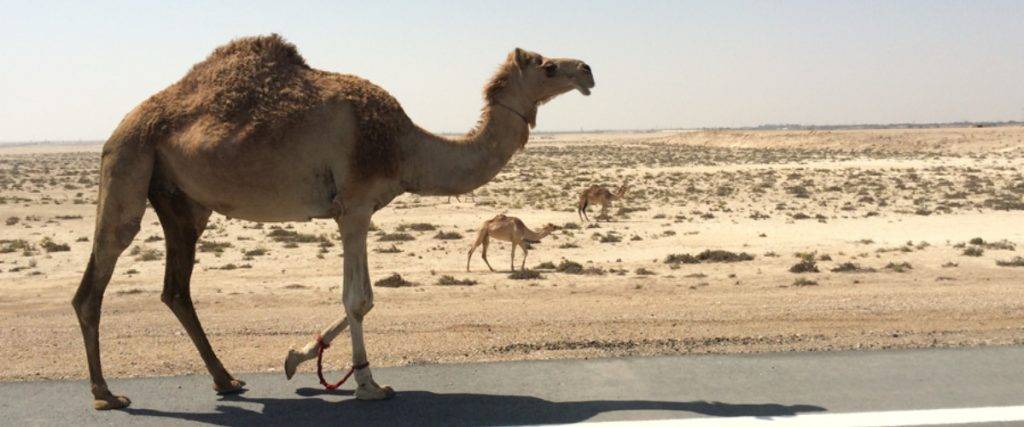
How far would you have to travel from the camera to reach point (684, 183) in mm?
48438

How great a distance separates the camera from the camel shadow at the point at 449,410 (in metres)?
6.11

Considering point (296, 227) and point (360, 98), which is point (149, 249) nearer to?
point (296, 227)

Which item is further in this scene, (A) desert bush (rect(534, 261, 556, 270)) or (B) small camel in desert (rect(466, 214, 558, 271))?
(B) small camel in desert (rect(466, 214, 558, 271))

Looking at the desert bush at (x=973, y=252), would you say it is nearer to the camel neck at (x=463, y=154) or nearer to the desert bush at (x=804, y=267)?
the desert bush at (x=804, y=267)

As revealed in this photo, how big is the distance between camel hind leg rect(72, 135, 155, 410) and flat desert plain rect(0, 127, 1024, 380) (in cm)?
99

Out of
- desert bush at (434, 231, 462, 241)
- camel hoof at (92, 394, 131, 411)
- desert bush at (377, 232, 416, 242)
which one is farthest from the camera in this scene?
desert bush at (434, 231, 462, 241)

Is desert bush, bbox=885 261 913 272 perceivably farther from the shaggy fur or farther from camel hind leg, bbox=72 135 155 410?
camel hind leg, bbox=72 135 155 410

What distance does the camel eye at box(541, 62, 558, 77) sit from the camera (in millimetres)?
7070

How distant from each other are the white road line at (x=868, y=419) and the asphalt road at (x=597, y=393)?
2cm

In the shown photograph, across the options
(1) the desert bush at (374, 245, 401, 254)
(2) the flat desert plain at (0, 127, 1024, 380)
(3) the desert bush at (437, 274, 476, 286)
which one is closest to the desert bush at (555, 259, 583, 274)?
(2) the flat desert plain at (0, 127, 1024, 380)

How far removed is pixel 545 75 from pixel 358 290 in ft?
7.10

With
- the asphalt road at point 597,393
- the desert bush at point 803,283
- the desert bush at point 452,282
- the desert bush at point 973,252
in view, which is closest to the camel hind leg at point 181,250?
the asphalt road at point 597,393

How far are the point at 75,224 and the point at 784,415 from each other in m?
29.1

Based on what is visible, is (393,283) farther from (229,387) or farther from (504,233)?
(229,387)
